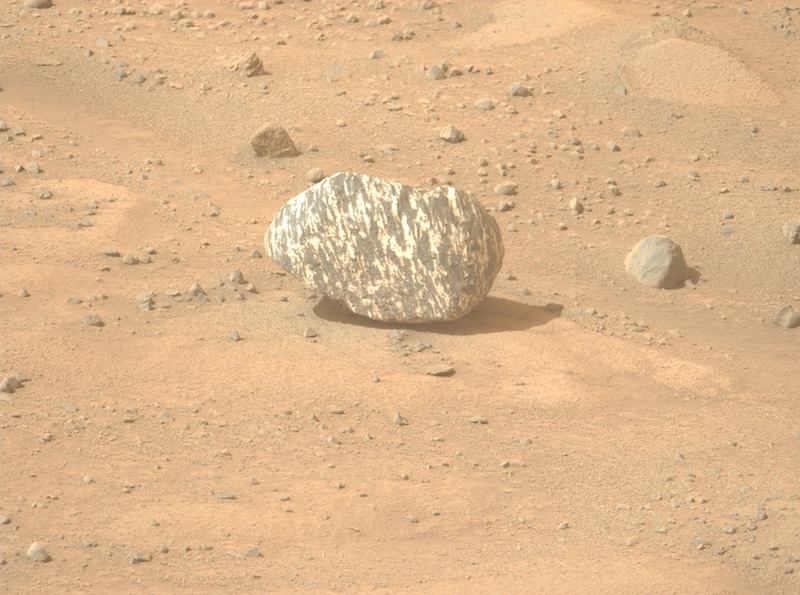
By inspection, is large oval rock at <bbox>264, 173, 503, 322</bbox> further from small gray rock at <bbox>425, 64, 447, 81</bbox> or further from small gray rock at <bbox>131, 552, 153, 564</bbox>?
small gray rock at <bbox>425, 64, 447, 81</bbox>

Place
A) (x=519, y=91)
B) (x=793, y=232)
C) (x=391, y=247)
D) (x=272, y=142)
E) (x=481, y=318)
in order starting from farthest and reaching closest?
(x=519, y=91) → (x=272, y=142) → (x=793, y=232) → (x=481, y=318) → (x=391, y=247)

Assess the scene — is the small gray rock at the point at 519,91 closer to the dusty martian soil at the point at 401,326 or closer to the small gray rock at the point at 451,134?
the dusty martian soil at the point at 401,326

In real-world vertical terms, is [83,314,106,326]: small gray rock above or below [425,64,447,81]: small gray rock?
below

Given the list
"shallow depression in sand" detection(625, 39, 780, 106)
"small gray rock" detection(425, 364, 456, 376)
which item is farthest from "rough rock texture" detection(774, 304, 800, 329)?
"shallow depression in sand" detection(625, 39, 780, 106)

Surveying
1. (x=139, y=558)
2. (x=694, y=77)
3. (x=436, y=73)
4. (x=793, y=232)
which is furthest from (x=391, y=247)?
(x=694, y=77)

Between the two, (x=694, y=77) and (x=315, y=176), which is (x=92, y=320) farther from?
(x=694, y=77)

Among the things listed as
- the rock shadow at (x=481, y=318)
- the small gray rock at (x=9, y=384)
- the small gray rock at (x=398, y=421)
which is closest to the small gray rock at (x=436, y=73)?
the rock shadow at (x=481, y=318)
